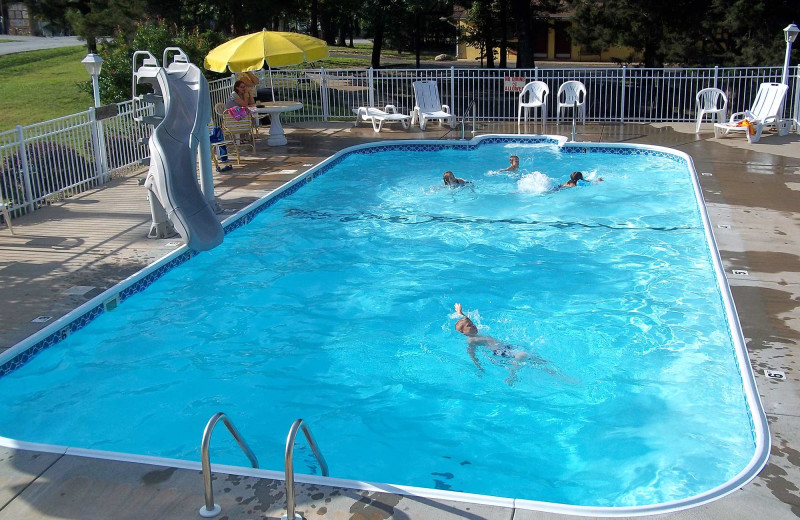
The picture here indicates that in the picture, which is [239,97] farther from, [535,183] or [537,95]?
[537,95]

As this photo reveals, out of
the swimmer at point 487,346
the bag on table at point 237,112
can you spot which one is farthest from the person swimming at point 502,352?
the bag on table at point 237,112

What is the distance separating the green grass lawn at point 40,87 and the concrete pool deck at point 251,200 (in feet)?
33.3

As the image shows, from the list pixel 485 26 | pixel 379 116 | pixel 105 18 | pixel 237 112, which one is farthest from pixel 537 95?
pixel 485 26

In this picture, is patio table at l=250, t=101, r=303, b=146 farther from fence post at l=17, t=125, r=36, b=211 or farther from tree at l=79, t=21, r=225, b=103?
fence post at l=17, t=125, r=36, b=211

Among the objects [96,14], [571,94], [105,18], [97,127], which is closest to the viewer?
[97,127]

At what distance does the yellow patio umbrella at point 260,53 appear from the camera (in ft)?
48.2

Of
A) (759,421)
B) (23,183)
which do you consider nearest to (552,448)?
(759,421)

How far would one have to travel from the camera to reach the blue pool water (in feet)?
19.3

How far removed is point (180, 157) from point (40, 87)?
20753 millimetres

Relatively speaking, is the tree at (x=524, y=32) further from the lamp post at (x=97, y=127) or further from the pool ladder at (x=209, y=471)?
the pool ladder at (x=209, y=471)

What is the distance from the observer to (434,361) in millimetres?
7445

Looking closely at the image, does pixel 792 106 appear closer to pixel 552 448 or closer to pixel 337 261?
pixel 337 261

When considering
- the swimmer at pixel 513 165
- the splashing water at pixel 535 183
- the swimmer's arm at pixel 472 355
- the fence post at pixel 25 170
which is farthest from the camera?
→ the swimmer at pixel 513 165

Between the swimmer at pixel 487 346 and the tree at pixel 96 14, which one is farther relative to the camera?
the tree at pixel 96 14
